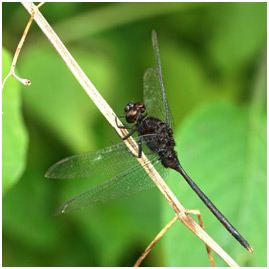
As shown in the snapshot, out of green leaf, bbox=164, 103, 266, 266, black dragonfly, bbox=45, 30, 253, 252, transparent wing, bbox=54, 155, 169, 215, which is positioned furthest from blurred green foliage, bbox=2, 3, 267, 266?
transparent wing, bbox=54, 155, 169, 215

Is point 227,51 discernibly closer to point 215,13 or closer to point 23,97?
point 215,13

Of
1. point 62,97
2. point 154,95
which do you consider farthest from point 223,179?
point 62,97

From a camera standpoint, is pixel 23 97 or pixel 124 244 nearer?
pixel 23 97

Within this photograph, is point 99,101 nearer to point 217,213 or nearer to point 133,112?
point 133,112

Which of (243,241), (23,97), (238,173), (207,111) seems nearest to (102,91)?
(23,97)

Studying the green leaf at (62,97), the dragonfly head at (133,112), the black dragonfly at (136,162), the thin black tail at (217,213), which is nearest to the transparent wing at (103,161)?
the black dragonfly at (136,162)

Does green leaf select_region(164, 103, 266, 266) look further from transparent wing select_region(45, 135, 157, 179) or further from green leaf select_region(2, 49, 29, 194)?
green leaf select_region(2, 49, 29, 194)
